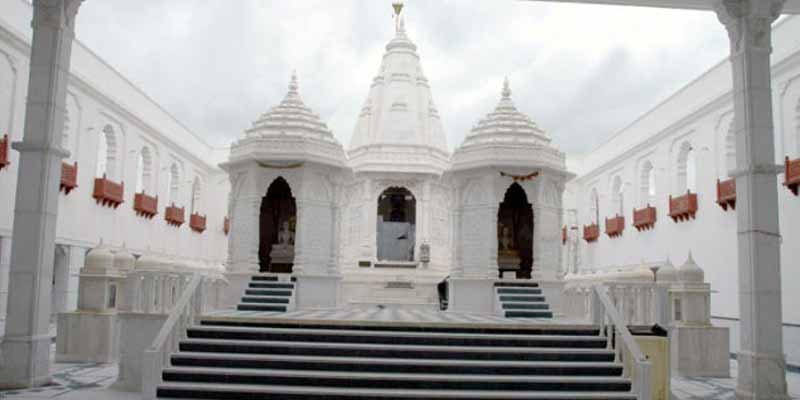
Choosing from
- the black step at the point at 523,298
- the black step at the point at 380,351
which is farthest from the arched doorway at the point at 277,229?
the black step at the point at 380,351

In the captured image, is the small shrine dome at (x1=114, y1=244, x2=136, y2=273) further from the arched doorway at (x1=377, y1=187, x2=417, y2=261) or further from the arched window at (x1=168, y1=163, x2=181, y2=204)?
the arched window at (x1=168, y1=163, x2=181, y2=204)

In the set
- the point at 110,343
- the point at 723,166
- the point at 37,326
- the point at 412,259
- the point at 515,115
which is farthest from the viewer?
the point at 412,259

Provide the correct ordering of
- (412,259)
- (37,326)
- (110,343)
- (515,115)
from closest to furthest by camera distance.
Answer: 1. (37,326)
2. (110,343)
3. (515,115)
4. (412,259)

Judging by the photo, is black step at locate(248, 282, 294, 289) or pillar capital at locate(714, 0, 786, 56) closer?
pillar capital at locate(714, 0, 786, 56)

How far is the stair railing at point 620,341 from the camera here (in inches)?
309

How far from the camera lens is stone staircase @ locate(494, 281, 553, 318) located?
14.0 meters

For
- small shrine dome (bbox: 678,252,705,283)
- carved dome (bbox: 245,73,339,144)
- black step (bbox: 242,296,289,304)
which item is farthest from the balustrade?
small shrine dome (bbox: 678,252,705,283)

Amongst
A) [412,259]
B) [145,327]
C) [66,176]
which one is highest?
[66,176]

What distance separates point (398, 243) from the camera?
2312 centimetres

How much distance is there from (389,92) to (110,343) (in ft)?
46.7

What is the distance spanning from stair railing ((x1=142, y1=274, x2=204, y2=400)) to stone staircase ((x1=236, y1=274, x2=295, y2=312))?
4.03 m

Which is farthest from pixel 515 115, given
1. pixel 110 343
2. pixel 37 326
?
pixel 37 326

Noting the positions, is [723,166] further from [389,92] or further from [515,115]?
[389,92]

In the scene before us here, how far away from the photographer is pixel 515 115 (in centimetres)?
1658
